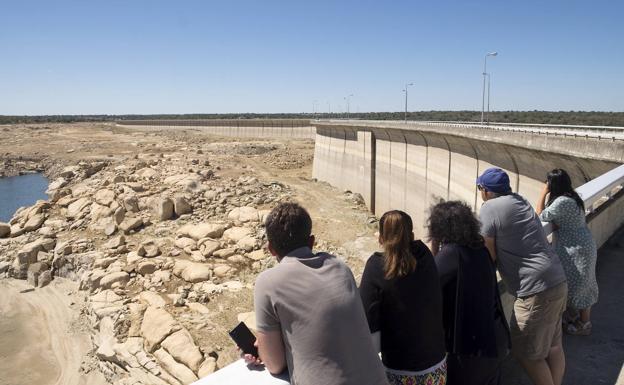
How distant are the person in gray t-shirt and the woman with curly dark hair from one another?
2.58ft

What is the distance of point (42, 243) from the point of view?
1944 cm

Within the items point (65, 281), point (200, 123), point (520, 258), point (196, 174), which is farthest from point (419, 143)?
point (200, 123)

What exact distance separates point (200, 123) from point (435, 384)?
3519 inches

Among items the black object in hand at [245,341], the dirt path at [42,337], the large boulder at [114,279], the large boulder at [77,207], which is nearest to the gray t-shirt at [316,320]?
the black object in hand at [245,341]

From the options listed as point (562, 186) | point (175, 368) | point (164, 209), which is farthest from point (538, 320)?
point (164, 209)

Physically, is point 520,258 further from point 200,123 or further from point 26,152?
point 200,123

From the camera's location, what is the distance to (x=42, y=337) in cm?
1437

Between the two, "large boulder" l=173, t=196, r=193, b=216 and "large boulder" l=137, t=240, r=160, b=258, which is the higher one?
"large boulder" l=173, t=196, r=193, b=216

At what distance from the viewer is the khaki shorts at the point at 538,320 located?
11.1ft

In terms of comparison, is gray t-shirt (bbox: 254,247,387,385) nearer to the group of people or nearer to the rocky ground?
the group of people

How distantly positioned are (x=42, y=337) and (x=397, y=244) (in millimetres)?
15040

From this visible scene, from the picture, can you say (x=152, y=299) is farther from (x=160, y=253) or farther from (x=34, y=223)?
(x=34, y=223)

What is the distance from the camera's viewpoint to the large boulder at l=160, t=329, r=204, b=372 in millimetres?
9859

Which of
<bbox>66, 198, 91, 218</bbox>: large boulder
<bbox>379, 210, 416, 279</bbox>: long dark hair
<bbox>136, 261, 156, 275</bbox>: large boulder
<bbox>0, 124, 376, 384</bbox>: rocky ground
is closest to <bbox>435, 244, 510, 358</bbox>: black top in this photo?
<bbox>379, 210, 416, 279</bbox>: long dark hair
